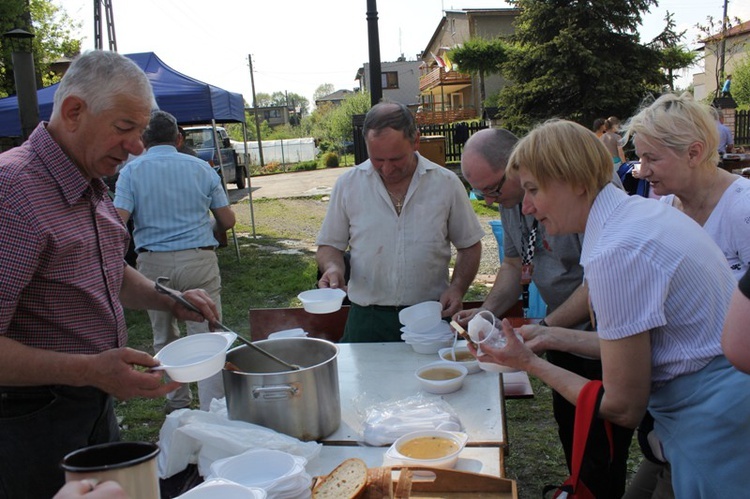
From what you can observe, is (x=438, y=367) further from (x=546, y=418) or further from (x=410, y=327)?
(x=546, y=418)

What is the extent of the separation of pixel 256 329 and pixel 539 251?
1530mm

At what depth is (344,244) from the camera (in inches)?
127

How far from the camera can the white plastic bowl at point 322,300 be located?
8.13ft

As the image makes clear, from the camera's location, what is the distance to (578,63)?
59.8 feet

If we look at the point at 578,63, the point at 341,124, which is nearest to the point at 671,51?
the point at 578,63

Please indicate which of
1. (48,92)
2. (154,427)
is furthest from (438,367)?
(48,92)

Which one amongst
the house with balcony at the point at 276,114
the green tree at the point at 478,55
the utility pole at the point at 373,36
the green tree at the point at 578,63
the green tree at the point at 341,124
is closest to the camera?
the utility pole at the point at 373,36

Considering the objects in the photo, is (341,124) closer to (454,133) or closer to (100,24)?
(454,133)

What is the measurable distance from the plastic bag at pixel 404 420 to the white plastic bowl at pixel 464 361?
36cm

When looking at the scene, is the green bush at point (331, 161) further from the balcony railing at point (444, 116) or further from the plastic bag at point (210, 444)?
the plastic bag at point (210, 444)

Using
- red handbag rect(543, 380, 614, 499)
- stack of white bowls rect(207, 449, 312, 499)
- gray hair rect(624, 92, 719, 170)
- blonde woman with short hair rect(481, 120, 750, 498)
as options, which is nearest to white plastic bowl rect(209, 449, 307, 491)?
stack of white bowls rect(207, 449, 312, 499)

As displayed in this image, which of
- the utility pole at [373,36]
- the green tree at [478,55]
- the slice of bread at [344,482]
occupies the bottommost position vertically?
the slice of bread at [344,482]

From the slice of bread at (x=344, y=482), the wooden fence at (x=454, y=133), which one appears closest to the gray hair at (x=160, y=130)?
the slice of bread at (x=344, y=482)

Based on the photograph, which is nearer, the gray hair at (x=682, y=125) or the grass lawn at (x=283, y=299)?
the gray hair at (x=682, y=125)
